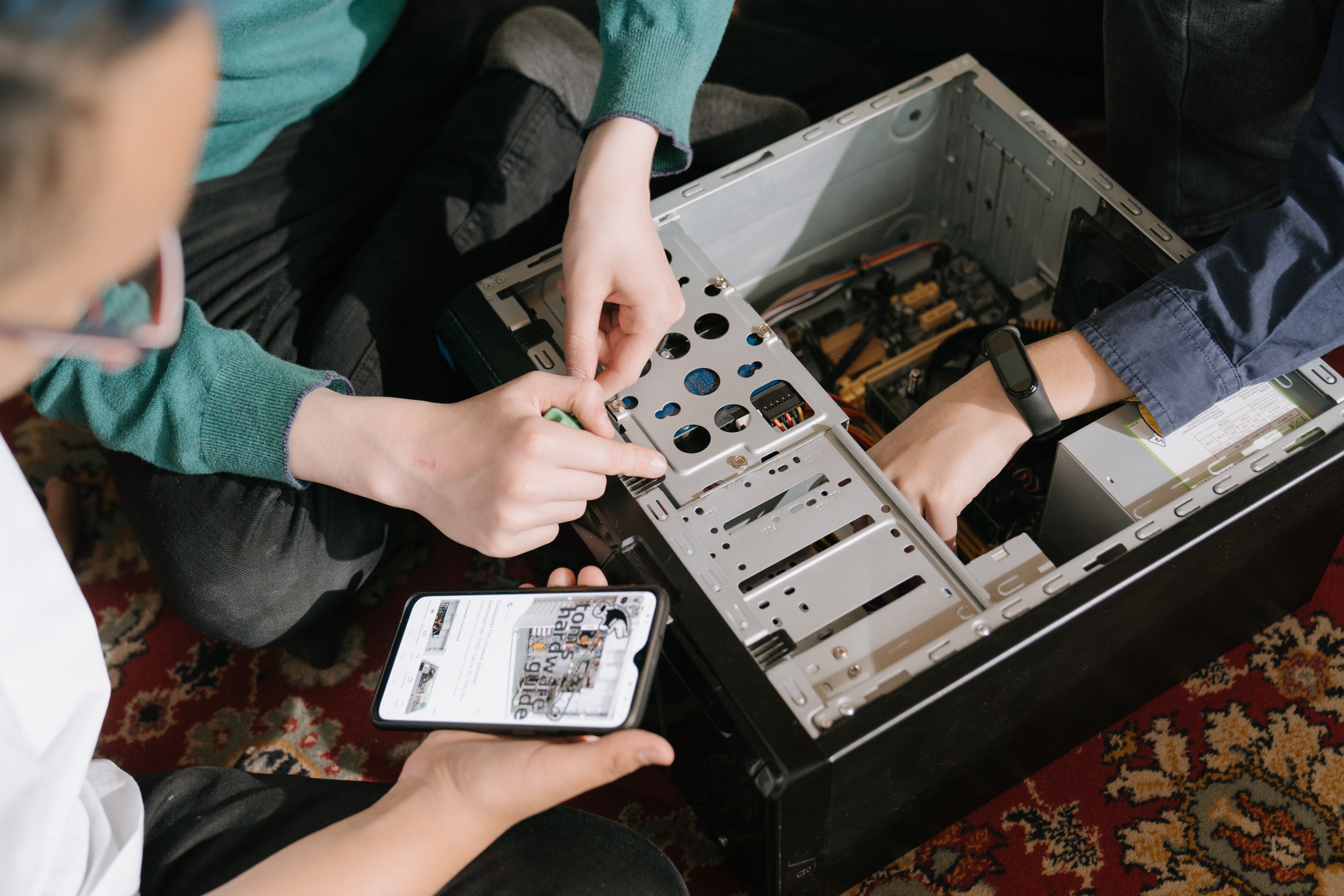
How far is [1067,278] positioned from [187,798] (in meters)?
1.02

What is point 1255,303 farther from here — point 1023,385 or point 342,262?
point 342,262

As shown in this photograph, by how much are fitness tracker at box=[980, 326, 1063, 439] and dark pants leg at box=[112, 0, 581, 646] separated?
0.61m

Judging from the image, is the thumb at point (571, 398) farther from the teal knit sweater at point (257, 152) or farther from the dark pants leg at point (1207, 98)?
the dark pants leg at point (1207, 98)

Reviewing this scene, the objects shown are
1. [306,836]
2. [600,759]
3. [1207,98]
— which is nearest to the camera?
[600,759]

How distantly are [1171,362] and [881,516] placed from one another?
29cm

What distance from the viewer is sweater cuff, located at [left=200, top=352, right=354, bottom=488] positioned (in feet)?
3.17

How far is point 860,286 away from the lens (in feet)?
4.29

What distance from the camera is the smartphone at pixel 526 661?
2.61 feet

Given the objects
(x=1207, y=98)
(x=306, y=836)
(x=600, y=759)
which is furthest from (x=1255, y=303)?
(x=306, y=836)

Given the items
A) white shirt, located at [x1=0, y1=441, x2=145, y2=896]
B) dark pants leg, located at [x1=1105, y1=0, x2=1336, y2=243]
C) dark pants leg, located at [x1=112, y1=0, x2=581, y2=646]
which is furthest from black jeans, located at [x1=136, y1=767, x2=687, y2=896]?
dark pants leg, located at [x1=1105, y1=0, x2=1336, y2=243]

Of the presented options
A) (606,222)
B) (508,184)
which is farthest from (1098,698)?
(508,184)

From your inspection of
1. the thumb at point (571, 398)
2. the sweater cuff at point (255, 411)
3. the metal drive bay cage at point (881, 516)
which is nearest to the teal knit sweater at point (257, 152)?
the sweater cuff at point (255, 411)

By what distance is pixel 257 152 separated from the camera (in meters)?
1.22

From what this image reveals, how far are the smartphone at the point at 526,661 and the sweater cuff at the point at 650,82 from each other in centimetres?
48
